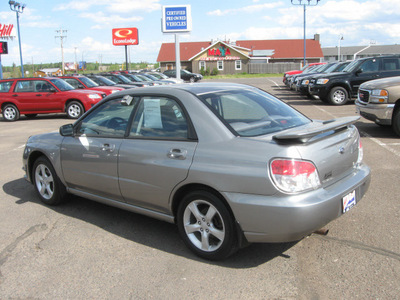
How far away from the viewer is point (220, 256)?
3.69 m

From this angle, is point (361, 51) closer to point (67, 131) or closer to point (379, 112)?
point (379, 112)

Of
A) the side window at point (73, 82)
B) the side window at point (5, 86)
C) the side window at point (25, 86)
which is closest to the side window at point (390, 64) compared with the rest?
the side window at point (73, 82)

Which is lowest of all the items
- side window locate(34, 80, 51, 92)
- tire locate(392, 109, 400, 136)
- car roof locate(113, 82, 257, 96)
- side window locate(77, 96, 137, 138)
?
tire locate(392, 109, 400, 136)

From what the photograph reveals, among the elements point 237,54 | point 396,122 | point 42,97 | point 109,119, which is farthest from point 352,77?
point 237,54

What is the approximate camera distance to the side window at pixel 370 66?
52.0 feet

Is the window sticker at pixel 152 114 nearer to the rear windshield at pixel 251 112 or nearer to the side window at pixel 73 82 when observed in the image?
the rear windshield at pixel 251 112

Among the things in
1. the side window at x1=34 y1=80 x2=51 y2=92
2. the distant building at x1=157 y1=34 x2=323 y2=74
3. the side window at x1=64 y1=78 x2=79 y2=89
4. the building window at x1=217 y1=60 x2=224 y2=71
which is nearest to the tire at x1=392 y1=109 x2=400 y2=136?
the side window at x1=34 y1=80 x2=51 y2=92

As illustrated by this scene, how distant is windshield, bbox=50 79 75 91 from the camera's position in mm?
16234

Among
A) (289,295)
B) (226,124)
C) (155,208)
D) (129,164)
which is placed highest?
(226,124)

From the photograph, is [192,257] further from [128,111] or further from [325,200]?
[128,111]

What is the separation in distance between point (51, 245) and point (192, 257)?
1.52m

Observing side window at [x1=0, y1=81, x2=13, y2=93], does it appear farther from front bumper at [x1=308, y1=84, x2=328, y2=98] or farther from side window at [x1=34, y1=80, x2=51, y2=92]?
front bumper at [x1=308, y1=84, x2=328, y2=98]

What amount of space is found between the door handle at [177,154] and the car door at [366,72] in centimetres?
1399

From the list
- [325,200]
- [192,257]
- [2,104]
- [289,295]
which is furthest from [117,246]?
[2,104]
